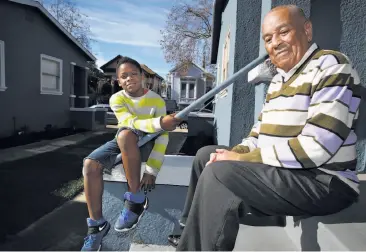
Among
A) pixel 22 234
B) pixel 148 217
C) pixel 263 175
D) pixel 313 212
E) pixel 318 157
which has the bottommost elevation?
pixel 22 234

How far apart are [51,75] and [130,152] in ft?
37.8

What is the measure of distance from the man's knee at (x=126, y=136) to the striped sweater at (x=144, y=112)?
0.10 m

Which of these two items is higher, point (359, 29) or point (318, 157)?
point (359, 29)

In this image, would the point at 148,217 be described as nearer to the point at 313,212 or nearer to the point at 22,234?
the point at 313,212

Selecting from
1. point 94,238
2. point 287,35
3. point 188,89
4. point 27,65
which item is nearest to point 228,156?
point 287,35

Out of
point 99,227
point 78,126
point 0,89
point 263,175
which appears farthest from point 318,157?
point 78,126

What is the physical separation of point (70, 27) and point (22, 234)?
30.5 meters

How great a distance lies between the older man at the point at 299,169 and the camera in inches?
49.4

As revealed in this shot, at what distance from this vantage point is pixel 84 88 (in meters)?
15.4

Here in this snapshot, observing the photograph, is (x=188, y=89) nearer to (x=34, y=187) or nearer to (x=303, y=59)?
(x=34, y=187)

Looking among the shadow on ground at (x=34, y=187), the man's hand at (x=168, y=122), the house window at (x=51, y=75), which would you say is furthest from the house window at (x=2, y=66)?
A: the man's hand at (x=168, y=122)

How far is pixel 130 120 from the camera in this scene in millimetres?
2025

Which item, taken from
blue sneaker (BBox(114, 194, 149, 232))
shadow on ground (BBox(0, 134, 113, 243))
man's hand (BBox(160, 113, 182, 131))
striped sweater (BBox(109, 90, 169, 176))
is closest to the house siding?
shadow on ground (BBox(0, 134, 113, 243))

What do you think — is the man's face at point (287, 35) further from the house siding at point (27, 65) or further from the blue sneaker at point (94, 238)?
the house siding at point (27, 65)
